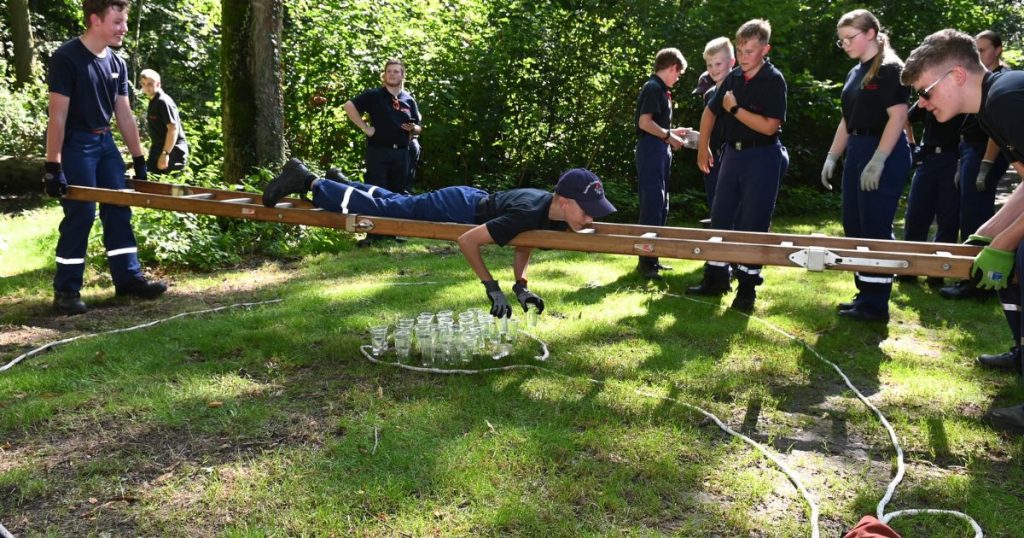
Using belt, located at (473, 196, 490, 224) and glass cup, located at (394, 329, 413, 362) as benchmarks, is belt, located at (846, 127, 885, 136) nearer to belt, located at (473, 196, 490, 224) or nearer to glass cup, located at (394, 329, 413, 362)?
belt, located at (473, 196, 490, 224)

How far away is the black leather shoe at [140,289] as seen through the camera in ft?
21.9

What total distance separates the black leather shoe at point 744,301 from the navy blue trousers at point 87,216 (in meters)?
5.03

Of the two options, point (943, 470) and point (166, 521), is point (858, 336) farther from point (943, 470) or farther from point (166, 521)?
point (166, 521)

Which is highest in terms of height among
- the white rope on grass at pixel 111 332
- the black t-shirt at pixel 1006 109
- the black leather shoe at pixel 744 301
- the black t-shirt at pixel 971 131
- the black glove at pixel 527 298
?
the black t-shirt at pixel 1006 109

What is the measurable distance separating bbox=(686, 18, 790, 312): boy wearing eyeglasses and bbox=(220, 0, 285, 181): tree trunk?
503cm

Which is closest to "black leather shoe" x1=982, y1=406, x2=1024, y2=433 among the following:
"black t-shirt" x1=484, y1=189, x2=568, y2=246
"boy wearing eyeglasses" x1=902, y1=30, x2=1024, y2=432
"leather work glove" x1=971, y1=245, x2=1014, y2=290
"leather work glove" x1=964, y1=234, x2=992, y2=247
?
"boy wearing eyeglasses" x1=902, y1=30, x2=1024, y2=432

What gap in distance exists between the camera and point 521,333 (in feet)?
18.0

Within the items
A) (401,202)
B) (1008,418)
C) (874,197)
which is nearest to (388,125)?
(401,202)

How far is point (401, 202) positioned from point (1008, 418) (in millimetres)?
3791

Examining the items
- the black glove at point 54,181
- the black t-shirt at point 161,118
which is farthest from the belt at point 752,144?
the black t-shirt at point 161,118

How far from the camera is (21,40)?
634 inches

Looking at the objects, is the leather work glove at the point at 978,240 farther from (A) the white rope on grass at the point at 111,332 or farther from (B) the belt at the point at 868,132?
(A) the white rope on grass at the point at 111,332

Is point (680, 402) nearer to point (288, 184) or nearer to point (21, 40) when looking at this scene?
point (288, 184)

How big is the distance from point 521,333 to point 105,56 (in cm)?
404
